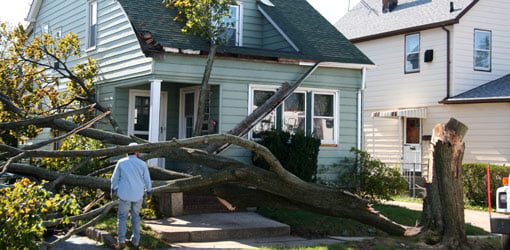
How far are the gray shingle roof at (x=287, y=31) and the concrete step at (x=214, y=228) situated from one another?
4.17 meters

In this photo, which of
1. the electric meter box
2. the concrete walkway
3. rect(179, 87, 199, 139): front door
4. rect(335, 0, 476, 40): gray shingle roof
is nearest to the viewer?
the electric meter box

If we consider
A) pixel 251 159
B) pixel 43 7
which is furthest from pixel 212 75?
pixel 43 7

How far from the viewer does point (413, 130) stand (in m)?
23.0

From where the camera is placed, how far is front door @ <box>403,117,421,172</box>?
73.8 ft

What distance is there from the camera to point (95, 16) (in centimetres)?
1809

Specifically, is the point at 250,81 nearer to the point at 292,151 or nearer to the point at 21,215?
the point at 292,151

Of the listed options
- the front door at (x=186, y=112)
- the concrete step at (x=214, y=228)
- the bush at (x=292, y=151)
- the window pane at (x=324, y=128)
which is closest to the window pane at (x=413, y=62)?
the window pane at (x=324, y=128)

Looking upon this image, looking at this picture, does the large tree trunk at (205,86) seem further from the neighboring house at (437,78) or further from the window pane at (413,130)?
the window pane at (413,130)

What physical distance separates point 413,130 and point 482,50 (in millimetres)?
3754

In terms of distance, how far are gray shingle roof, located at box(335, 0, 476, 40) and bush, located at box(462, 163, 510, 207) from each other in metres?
5.68

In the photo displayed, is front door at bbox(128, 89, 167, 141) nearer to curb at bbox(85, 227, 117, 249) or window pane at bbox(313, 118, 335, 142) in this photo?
window pane at bbox(313, 118, 335, 142)

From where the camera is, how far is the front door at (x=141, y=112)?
17.1 meters

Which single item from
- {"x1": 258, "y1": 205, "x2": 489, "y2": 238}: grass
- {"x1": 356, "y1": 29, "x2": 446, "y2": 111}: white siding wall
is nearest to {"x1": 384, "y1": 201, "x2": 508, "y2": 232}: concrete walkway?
{"x1": 258, "y1": 205, "x2": 489, "y2": 238}: grass

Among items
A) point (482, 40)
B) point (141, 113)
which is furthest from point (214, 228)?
point (482, 40)
